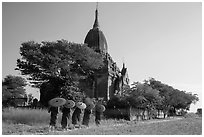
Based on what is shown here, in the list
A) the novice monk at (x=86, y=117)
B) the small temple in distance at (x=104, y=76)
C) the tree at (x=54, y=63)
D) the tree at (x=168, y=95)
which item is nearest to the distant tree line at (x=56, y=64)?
the tree at (x=54, y=63)

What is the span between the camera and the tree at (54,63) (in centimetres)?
2692

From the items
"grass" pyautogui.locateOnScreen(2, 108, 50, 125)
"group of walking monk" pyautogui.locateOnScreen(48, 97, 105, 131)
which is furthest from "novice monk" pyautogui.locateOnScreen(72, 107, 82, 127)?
"grass" pyautogui.locateOnScreen(2, 108, 50, 125)

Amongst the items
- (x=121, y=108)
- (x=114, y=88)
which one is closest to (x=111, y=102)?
(x=121, y=108)

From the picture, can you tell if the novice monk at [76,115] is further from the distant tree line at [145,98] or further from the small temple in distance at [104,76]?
the small temple in distance at [104,76]

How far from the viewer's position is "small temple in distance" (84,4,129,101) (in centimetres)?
4625

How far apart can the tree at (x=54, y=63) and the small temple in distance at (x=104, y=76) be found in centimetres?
1252

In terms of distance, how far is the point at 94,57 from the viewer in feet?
102

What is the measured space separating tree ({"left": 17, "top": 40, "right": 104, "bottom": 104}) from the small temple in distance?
12.5 m

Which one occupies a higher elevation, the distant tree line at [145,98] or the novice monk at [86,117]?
the distant tree line at [145,98]

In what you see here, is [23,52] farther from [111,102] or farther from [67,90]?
[111,102]

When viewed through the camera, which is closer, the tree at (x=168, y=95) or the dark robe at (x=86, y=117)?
the dark robe at (x=86, y=117)

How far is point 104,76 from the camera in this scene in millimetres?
47094

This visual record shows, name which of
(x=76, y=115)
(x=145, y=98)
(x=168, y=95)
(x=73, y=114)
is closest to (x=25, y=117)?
(x=73, y=114)

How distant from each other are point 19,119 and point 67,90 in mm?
5214
